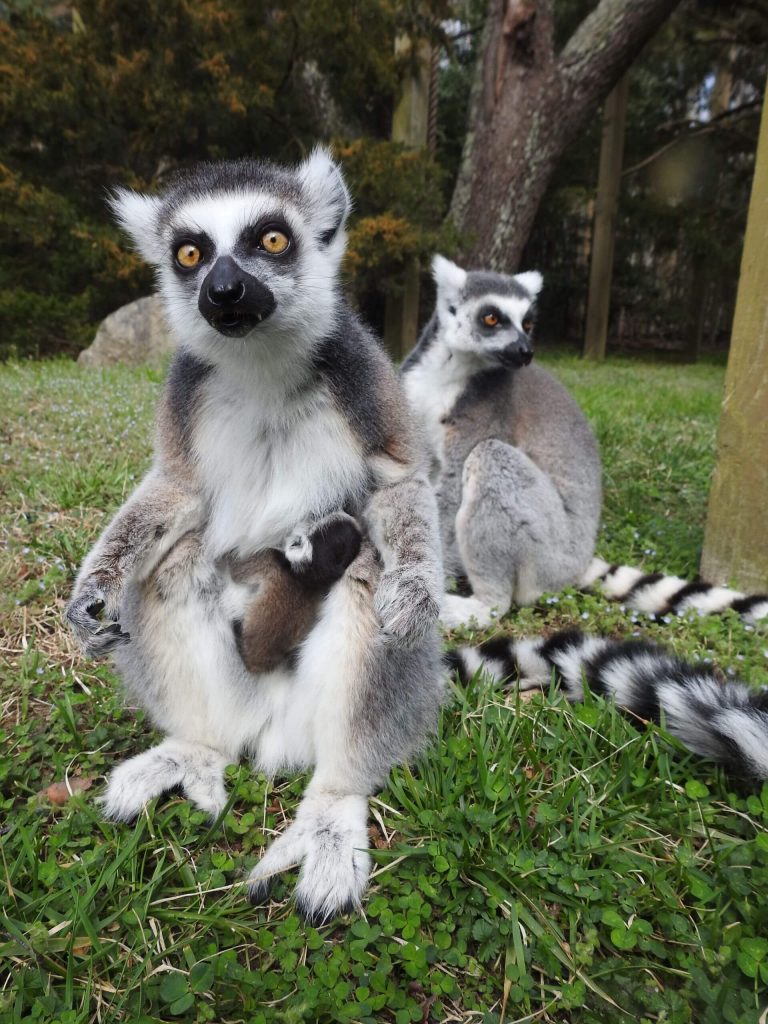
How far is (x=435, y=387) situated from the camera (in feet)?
13.7

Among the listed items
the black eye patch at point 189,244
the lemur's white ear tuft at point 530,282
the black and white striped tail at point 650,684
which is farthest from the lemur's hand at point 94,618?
the lemur's white ear tuft at point 530,282

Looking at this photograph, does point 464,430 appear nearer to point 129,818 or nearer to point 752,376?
point 752,376

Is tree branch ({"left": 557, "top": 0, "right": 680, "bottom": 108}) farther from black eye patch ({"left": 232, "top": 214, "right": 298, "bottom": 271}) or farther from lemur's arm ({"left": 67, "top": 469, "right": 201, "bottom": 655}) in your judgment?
lemur's arm ({"left": 67, "top": 469, "right": 201, "bottom": 655})

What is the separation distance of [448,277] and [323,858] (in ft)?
11.8

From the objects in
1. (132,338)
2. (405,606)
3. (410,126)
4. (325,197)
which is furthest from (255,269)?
(410,126)

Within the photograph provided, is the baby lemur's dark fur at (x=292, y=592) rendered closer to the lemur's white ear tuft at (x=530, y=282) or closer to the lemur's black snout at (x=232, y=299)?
the lemur's black snout at (x=232, y=299)

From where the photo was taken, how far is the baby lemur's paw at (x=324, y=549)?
1912 millimetres

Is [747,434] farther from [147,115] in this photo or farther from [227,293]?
[147,115]

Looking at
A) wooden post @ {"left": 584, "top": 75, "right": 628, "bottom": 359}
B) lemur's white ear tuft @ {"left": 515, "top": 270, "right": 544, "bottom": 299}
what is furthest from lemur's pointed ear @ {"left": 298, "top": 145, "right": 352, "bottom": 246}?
wooden post @ {"left": 584, "top": 75, "right": 628, "bottom": 359}

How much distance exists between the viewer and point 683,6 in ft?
41.7

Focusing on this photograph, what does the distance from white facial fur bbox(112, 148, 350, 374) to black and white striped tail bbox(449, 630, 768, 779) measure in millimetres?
1303

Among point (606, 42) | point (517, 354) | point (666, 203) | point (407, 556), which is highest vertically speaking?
point (606, 42)

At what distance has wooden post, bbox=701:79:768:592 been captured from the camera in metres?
3.10

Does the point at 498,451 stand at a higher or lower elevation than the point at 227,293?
lower
